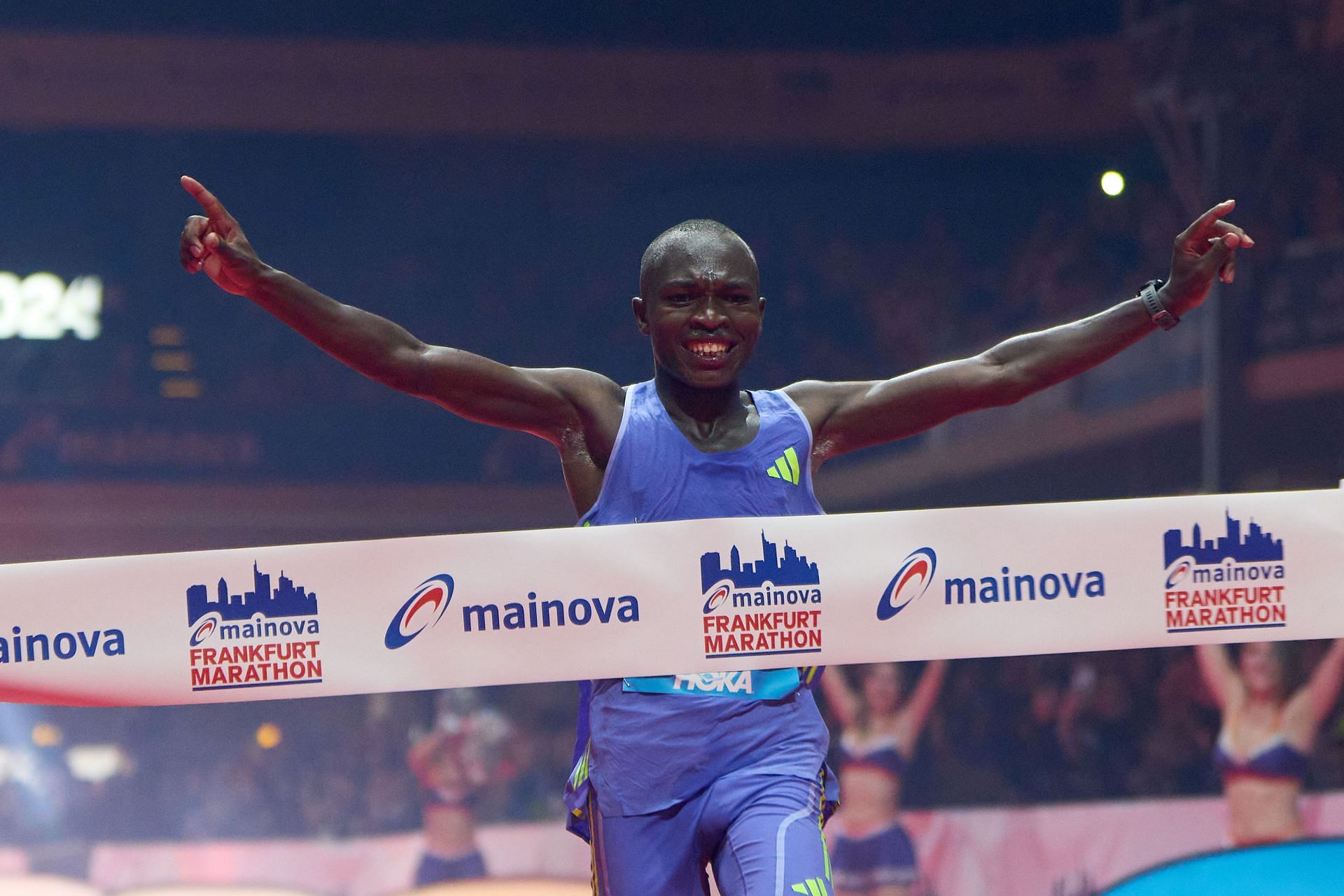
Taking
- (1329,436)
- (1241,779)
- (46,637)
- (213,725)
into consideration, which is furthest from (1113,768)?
(46,637)

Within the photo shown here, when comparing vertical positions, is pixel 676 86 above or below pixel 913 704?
above

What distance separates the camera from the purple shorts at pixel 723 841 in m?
2.48

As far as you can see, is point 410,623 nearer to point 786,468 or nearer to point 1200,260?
point 786,468

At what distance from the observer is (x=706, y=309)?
2.77 metres

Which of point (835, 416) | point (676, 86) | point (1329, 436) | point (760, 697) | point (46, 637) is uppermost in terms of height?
point (676, 86)

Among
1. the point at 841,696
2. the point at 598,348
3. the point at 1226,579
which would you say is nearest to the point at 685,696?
the point at 1226,579

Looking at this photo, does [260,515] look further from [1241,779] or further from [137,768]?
[1241,779]

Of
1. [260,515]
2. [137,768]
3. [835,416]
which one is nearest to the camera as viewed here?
[835,416]

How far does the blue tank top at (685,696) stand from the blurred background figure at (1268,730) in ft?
14.5

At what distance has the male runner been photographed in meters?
2.58

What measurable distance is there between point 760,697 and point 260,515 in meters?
6.83

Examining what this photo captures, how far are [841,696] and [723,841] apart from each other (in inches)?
182

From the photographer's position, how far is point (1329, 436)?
852cm

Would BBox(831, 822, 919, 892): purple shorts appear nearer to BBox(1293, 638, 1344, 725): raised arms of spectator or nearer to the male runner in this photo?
BBox(1293, 638, 1344, 725): raised arms of spectator
